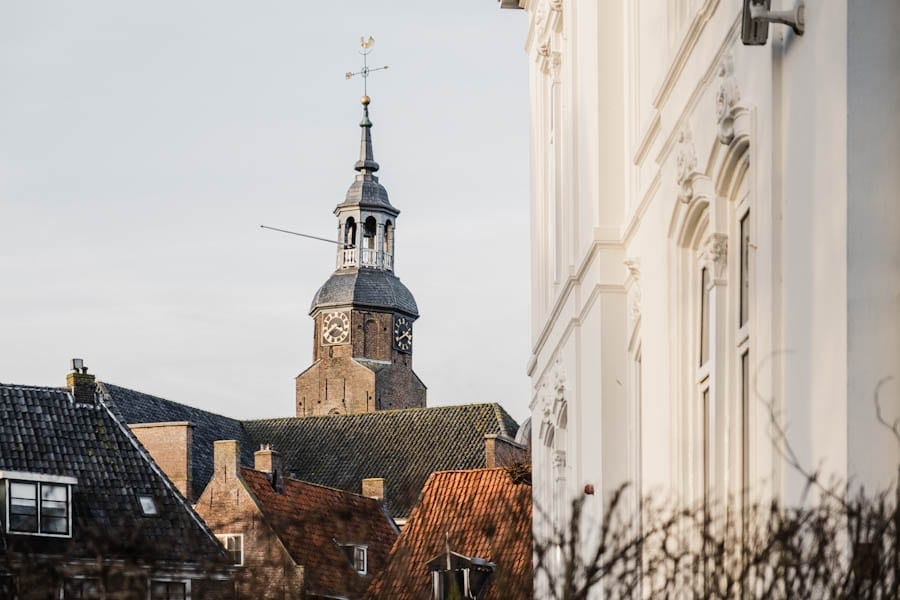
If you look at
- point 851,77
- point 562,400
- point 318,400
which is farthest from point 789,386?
point 318,400

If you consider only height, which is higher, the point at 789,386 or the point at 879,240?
the point at 879,240

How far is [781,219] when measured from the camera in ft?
31.2

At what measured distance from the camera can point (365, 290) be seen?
105 meters

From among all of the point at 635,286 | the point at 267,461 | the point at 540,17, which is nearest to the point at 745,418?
the point at 635,286

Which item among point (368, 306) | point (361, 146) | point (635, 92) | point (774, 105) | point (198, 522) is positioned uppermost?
point (361, 146)

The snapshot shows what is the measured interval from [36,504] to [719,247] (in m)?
28.2

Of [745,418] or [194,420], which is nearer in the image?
[745,418]

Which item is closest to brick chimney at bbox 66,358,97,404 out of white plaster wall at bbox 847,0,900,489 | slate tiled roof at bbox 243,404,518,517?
slate tiled roof at bbox 243,404,518,517

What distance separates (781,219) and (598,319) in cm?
742

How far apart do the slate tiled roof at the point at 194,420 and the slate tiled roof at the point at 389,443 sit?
1955mm

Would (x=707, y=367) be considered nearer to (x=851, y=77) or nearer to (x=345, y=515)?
(x=851, y=77)

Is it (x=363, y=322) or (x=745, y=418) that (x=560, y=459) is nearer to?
(x=745, y=418)

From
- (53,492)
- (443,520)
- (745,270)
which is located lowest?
(443,520)

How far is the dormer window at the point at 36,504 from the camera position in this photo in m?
37.6
